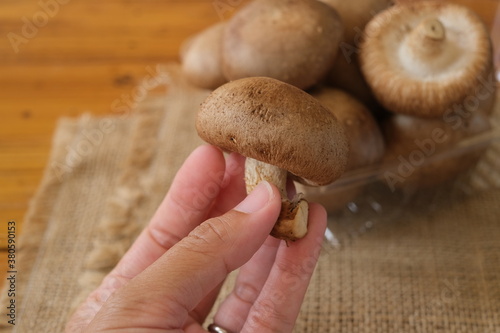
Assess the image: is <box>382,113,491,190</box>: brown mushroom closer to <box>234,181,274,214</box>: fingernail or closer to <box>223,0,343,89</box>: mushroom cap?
<box>223,0,343,89</box>: mushroom cap

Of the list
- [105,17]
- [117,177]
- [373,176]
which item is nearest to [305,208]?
[373,176]

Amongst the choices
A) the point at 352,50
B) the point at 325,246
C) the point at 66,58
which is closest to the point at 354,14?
the point at 352,50

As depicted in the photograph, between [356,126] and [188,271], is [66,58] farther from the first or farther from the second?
[188,271]

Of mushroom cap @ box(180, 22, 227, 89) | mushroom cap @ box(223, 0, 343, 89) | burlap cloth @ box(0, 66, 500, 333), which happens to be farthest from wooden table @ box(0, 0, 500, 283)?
mushroom cap @ box(223, 0, 343, 89)

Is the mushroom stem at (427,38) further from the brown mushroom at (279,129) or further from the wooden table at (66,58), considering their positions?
the wooden table at (66,58)

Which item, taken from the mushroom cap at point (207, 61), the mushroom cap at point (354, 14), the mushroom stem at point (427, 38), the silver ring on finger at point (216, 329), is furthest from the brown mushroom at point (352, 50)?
the silver ring on finger at point (216, 329)

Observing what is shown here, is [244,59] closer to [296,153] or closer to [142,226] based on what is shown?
[296,153]
